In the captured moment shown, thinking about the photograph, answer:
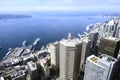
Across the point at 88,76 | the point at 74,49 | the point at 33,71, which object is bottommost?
the point at 33,71

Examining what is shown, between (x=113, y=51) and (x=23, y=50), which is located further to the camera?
(x=23, y=50)

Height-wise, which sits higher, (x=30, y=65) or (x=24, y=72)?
(x=30, y=65)

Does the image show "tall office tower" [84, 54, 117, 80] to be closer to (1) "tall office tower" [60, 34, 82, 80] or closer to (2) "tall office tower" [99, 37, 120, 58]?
(1) "tall office tower" [60, 34, 82, 80]

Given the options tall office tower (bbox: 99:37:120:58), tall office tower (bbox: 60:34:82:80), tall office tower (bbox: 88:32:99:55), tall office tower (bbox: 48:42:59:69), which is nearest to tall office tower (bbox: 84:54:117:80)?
tall office tower (bbox: 60:34:82:80)

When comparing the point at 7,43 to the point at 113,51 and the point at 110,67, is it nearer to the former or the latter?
the point at 113,51

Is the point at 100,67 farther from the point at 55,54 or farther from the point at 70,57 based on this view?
the point at 55,54

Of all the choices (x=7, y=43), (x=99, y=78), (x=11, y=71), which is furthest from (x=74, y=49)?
(x=7, y=43)
